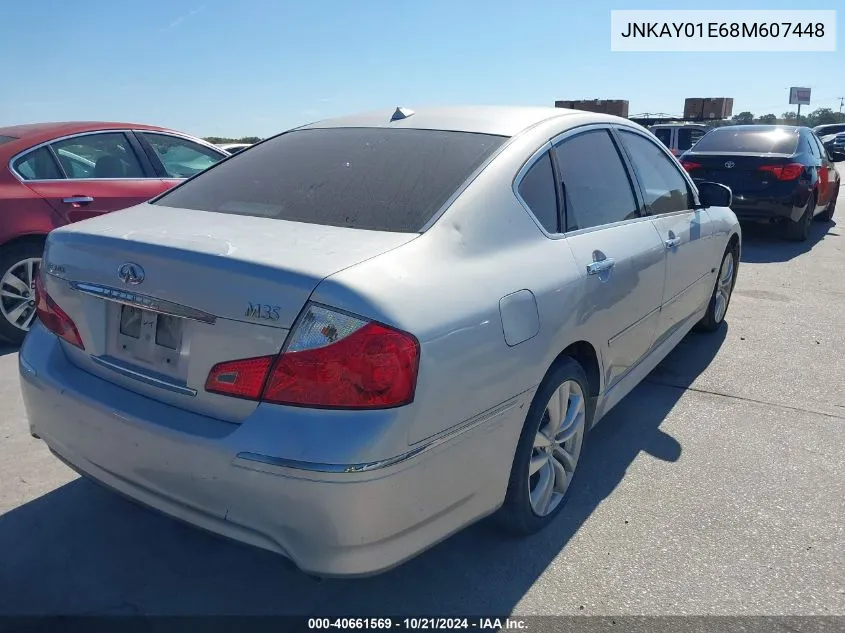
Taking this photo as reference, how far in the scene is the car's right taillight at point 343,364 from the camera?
1.94 metres

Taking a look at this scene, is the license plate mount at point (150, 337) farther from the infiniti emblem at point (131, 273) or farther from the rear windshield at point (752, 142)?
the rear windshield at point (752, 142)

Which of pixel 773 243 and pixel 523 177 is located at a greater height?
pixel 523 177

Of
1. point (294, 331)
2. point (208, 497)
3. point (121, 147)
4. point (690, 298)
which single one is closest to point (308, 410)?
point (294, 331)

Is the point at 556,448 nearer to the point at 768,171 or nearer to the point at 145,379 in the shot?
the point at 145,379

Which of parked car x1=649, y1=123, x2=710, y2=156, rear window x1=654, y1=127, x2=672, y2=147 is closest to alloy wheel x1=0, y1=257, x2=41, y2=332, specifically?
parked car x1=649, y1=123, x2=710, y2=156

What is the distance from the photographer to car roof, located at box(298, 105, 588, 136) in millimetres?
3033

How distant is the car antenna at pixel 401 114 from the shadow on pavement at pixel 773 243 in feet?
20.6

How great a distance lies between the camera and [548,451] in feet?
9.36

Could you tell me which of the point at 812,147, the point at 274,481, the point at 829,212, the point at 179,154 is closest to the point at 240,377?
the point at 274,481

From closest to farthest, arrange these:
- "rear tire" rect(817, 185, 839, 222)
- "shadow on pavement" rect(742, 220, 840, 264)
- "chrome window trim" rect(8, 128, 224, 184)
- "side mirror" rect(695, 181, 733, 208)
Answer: "side mirror" rect(695, 181, 733, 208), "chrome window trim" rect(8, 128, 224, 184), "shadow on pavement" rect(742, 220, 840, 264), "rear tire" rect(817, 185, 839, 222)

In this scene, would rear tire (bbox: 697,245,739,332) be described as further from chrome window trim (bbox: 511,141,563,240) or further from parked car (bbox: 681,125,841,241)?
parked car (bbox: 681,125,841,241)

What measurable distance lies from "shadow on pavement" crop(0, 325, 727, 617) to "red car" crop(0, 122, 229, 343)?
244 centimetres

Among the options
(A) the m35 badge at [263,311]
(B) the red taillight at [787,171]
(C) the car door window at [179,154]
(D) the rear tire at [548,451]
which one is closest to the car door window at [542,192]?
(D) the rear tire at [548,451]

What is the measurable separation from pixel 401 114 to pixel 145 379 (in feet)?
5.83
